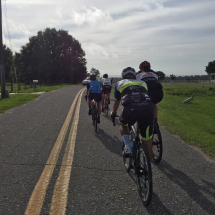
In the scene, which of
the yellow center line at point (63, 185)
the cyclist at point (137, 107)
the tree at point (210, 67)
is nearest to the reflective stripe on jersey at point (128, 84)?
the cyclist at point (137, 107)

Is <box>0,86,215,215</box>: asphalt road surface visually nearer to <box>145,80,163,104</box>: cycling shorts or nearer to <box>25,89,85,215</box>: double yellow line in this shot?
<box>25,89,85,215</box>: double yellow line

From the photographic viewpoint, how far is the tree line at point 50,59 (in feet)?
230

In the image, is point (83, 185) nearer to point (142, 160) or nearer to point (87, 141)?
point (142, 160)

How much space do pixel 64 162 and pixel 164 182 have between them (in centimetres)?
200

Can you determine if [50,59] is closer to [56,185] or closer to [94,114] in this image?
[94,114]

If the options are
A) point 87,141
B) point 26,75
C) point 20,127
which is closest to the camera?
point 87,141

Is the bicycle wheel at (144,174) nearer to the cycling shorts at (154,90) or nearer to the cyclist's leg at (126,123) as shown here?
the cyclist's leg at (126,123)

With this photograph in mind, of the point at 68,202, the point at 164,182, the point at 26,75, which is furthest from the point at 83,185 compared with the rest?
the point at 26,75

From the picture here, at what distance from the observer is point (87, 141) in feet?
20.6

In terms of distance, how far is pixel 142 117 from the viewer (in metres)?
3.39

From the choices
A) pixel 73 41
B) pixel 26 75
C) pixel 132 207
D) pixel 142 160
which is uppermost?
pixel 73 41

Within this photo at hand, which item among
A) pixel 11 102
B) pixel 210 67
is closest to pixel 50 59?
pixel 11 102

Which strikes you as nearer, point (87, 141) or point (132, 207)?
point (132, 207)

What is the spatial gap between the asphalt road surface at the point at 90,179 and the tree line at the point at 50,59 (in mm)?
65868
